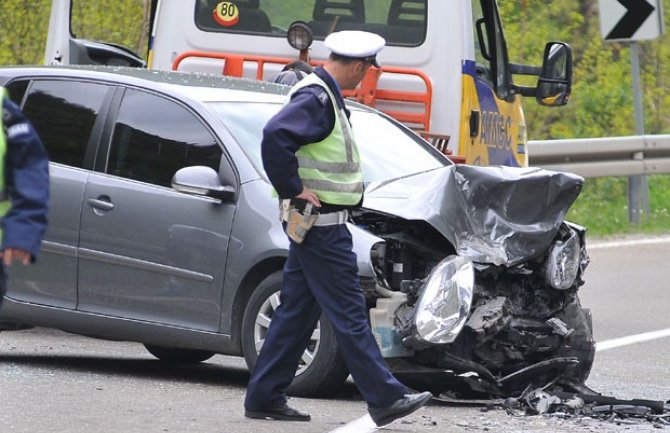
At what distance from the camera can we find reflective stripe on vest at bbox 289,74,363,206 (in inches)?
281

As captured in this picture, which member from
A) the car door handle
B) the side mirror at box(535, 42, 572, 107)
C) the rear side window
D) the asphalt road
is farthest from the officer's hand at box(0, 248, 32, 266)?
the side mirror at box(535, 42, 572, 107)

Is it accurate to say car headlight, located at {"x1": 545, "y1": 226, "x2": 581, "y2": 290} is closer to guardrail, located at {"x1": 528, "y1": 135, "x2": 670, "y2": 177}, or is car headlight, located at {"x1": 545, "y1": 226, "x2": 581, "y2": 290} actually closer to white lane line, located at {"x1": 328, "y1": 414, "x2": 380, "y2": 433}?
white lane line, located at {"x1": 328, "y1": 414, "x2": 380, "y2": 433}

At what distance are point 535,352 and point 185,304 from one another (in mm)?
1713

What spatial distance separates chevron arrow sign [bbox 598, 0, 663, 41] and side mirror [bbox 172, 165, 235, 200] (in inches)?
372

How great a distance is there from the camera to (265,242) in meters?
8.10

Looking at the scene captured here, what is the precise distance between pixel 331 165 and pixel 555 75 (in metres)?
4.59

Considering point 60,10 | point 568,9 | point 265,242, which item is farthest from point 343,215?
point 568,9

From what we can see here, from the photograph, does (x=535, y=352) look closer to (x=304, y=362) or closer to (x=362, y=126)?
(x=304, y=362)

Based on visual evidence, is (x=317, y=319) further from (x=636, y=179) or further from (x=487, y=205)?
(x=636, y=179)

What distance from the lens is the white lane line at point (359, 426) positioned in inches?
282

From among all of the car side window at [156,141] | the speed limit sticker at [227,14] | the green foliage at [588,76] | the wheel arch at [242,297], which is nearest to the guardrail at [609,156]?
the green foliage at [588,76]

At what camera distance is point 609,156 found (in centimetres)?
1711

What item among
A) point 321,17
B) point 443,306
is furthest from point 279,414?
point 321,17

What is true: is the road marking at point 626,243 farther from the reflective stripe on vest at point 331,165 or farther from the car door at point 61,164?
the reflective stripe on vest at point 331,165
